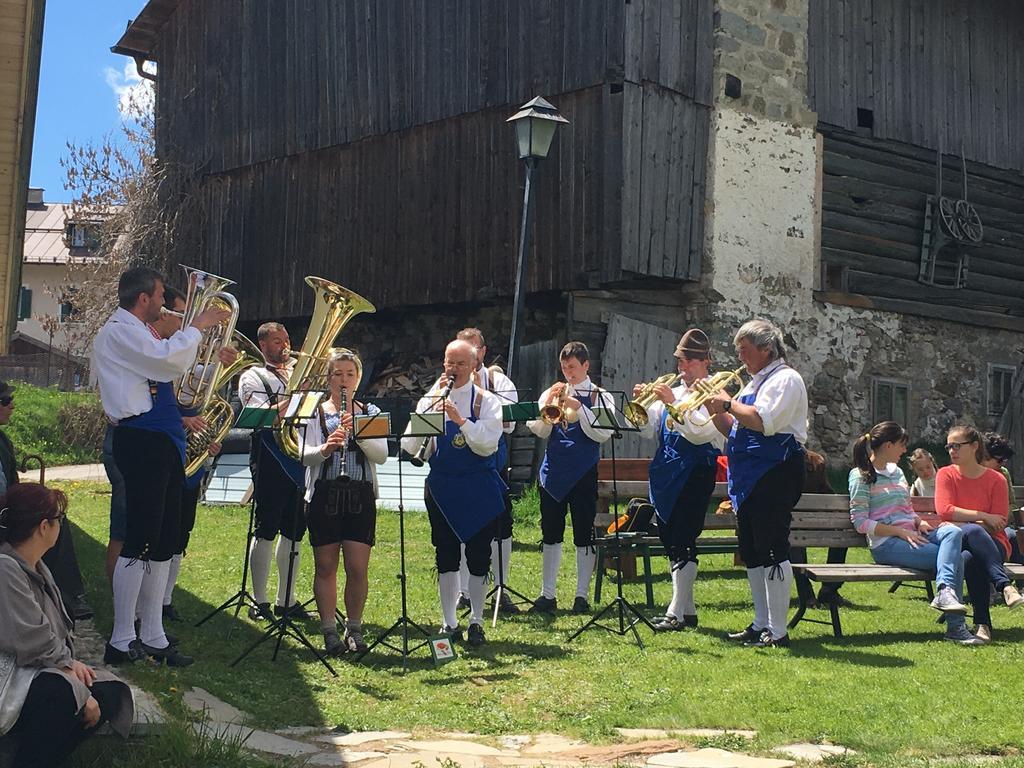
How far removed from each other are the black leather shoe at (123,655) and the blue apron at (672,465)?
3.49m

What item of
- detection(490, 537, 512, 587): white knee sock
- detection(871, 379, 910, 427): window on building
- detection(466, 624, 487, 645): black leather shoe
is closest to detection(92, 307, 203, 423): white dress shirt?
detection(466, 624, 487, 645): black leather shoe

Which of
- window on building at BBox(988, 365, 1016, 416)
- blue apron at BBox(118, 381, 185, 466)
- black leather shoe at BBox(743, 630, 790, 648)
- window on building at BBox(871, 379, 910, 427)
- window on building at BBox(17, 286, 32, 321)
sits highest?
window on building at BBox(17, 286, 32, 321)

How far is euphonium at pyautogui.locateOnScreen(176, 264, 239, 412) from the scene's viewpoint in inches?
271

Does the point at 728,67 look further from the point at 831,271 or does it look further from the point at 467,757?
the point at 467,757

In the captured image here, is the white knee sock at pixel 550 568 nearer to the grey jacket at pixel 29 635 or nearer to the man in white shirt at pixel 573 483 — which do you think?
the man in white shirt at pixel 573 483

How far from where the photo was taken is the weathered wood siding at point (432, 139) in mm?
15227

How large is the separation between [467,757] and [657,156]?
11167 mm

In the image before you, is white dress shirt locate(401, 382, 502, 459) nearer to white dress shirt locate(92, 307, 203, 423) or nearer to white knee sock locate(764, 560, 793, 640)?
white dress shirt locate(92, 307, 203, 423)

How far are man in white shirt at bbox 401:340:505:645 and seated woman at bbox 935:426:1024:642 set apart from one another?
3.19 metres

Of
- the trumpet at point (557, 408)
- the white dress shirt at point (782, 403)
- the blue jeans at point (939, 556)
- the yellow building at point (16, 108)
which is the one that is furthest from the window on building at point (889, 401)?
the yellow building at point (16, 108)

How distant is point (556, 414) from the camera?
836 cm

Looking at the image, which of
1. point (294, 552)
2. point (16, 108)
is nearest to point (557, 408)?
point (294, 552)

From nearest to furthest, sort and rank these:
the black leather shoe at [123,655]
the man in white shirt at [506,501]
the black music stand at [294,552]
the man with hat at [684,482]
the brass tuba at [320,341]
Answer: the black leather shoe at [123,655]
the black music stand at [294,552]
the brass tuba at [320,341]
the man with hat at [684,482]
the man in white shirt at [506,501]

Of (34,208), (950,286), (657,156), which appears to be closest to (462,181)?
(657,156)
